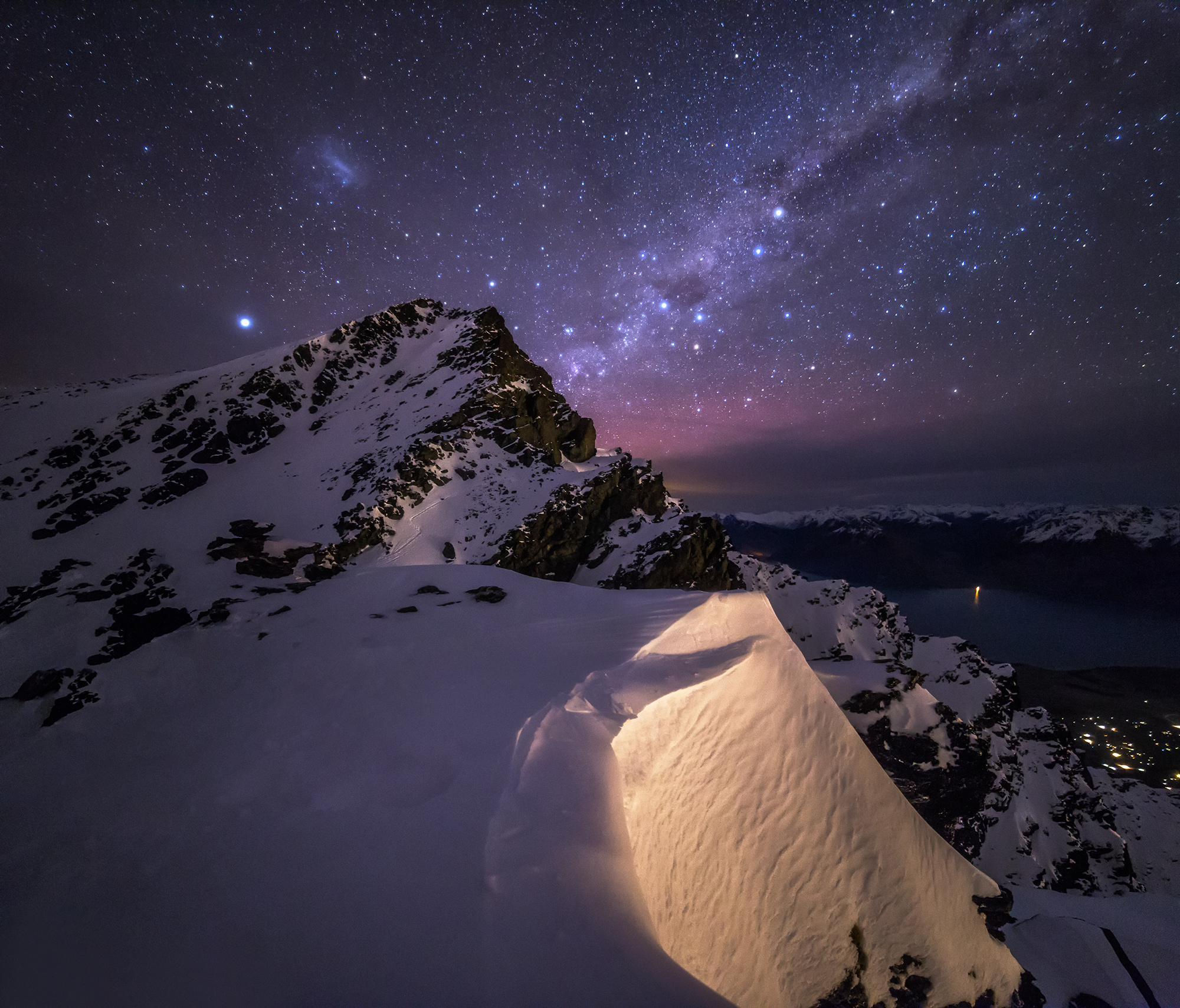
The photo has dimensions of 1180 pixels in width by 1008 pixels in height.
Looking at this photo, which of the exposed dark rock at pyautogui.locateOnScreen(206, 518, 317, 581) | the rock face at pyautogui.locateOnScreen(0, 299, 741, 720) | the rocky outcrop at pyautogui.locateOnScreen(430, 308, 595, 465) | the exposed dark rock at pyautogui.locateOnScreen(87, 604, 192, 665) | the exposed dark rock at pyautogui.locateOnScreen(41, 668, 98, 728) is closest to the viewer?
the exposed dark rock at pyautogui.locateOnScreen(41, 668, 98, 728)

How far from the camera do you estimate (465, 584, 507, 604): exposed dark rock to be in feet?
26.2

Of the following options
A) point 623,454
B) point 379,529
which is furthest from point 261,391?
point 623,454

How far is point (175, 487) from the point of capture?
30047 millimetres

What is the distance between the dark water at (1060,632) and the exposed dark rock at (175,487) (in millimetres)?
157545

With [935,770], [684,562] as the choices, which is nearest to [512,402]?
[684,562]

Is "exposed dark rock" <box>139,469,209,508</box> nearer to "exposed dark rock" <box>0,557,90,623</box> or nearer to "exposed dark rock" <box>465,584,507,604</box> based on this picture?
"exposed dark rock" <box>0,557,90,623</box>

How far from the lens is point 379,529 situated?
24359mm

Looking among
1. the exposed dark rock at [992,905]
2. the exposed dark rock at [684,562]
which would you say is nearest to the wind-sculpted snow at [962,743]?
the exposed dark rock at [992,905]

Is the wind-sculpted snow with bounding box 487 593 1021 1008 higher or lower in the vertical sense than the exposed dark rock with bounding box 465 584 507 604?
lower

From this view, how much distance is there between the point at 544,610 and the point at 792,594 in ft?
169

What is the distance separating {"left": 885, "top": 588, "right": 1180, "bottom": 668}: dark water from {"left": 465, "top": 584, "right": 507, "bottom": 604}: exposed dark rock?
152 metres

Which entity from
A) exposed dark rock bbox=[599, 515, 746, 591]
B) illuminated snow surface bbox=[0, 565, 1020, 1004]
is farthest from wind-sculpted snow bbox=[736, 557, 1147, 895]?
exposed dark rock bbox=[599, 515, 746, 591]

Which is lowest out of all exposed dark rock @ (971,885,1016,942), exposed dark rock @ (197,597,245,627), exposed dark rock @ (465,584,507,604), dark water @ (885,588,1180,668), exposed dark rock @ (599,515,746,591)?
dark water @ (885,588,1180,668)

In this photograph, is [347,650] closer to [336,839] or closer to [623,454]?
[336,839]
